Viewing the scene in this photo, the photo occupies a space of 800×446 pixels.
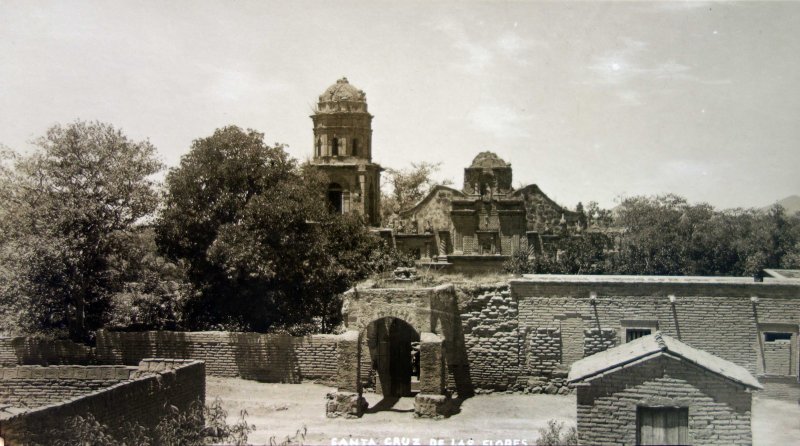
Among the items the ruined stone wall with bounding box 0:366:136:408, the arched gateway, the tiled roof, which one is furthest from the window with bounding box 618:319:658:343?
the ruined stone wall with bounding box 0:366:136:408

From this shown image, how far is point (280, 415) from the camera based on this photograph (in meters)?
20.3

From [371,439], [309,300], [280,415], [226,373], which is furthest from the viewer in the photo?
[309,300]

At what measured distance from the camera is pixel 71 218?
25547mm

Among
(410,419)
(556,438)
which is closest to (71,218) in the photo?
(410,419)

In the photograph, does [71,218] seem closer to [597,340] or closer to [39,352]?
[39,352]

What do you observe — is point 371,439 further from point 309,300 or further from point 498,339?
point 309,300

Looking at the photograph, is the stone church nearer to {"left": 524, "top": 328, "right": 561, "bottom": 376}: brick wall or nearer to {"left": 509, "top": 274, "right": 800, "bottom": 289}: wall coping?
{"left": 509, "top": 274, "right": 800, "bottom": 289}: wall coping

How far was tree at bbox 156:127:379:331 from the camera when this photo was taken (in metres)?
26.8

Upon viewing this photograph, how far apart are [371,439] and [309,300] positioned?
12320 mm

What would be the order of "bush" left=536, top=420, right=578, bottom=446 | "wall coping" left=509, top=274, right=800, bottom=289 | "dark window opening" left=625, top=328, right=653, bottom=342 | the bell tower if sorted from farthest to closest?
the bell tower < "dark window opening" left=625, top=328, right=653, bottom=342 < "wall coping" left=509, top=274, right=800, bottom=289 < "bush" left=536, top=420, right=578, bottom=446

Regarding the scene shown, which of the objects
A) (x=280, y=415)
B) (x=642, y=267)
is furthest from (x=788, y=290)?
(x=642, y=267)

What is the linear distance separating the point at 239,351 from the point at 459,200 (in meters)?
23.2

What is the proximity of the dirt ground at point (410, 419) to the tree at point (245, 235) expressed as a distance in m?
4.78

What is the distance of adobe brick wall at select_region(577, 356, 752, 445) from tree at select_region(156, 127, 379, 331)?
1379cm
